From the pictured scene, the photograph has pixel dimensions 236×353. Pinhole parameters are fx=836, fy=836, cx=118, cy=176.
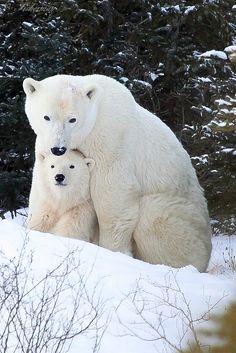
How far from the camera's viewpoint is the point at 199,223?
29.9ft

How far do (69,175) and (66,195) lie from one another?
22 centimetres

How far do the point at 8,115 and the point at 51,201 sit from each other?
5.71 metres

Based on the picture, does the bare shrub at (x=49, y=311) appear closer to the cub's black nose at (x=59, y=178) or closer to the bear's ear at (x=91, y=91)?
the cub's black nose at (x=59, y=178)

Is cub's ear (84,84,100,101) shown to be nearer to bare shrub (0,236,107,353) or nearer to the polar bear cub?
the polar bear cub

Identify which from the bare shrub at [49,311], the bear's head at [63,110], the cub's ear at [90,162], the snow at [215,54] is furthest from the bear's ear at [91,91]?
the bare shrub at [49,311]

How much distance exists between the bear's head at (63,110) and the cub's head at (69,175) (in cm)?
14

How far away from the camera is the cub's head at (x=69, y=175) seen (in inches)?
338

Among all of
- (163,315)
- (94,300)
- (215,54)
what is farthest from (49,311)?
(215,54)

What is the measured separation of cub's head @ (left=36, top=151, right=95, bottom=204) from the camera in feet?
28.2

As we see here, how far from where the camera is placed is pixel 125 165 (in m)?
8.62

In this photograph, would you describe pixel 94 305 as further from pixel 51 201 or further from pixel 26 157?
pixel 26 157

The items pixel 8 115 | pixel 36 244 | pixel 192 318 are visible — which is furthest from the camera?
pixel 8 115

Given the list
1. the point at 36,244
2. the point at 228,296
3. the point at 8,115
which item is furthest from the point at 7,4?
the point at 228,296

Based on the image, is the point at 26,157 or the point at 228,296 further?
the point at 26,157
